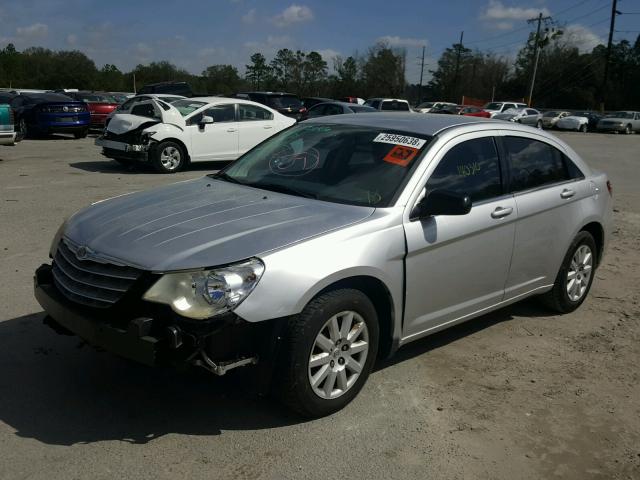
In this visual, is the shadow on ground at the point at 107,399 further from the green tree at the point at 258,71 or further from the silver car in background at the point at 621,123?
the green tree at the point at 258,71

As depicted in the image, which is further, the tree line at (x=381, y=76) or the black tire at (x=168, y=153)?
the tree line at (x=381, y=76)

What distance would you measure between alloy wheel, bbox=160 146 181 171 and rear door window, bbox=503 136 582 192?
373 inches

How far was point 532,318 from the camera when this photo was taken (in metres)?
5.42

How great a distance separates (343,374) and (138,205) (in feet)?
5.54

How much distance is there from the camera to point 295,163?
4539 millimetres

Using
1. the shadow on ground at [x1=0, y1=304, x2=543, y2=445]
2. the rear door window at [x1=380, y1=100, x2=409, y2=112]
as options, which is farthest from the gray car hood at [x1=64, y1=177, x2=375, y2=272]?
the rear door window at [x1=380, y1=100, x2=409, y2=112]

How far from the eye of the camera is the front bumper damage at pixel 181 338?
3.04m

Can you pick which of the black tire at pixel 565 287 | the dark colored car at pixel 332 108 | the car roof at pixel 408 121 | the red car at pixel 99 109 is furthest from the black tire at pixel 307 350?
the red car at pixel 99 109

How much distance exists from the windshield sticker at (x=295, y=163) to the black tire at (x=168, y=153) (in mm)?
8844

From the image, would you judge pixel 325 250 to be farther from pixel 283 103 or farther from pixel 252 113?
pixel 283 103

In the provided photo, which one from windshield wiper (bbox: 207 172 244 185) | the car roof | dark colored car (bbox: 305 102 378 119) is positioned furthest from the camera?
dark colored car (bbox: 305 102 378 119)

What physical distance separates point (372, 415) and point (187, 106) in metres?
11.4

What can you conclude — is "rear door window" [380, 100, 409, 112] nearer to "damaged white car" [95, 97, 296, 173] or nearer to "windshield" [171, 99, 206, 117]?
"damaged white car" [95, 97, 296, 173]

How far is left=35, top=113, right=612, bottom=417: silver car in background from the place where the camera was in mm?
3135
